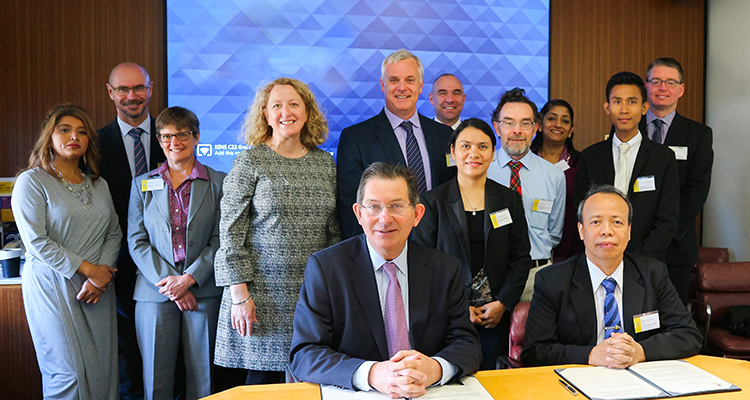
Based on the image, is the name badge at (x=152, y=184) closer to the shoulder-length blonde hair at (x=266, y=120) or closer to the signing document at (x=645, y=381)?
the shoulder-length blonde hair at (x=266, y=120)

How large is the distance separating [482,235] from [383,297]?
3.30ft

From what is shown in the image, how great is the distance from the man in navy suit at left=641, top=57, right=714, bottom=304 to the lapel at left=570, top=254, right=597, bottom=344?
4.91 feet

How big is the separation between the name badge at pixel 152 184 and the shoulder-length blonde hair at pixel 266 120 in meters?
0.59

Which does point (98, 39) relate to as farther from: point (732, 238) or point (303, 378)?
point (732, 238)

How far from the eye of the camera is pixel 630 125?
3.17 m

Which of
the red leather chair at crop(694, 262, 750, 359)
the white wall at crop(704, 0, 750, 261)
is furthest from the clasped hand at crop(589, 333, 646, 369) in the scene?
the white wall at crop(704, 0, 750, 261)

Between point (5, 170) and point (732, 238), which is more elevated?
point (5, 170)

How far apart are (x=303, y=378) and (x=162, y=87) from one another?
10.9ft

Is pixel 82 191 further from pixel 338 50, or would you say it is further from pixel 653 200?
pixel 653 200

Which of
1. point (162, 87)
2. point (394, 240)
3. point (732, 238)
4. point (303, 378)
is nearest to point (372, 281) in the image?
point (394, 240)

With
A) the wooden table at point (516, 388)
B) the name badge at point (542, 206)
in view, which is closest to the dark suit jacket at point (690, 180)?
the name badge at point (542, 206)

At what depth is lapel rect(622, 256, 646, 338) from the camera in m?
2.13

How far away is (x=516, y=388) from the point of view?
163 centimetres

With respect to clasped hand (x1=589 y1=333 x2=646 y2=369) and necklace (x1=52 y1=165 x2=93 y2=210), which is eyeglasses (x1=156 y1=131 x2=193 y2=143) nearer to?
necklace (x1=52 y1=165 x2=93 y2=210)
